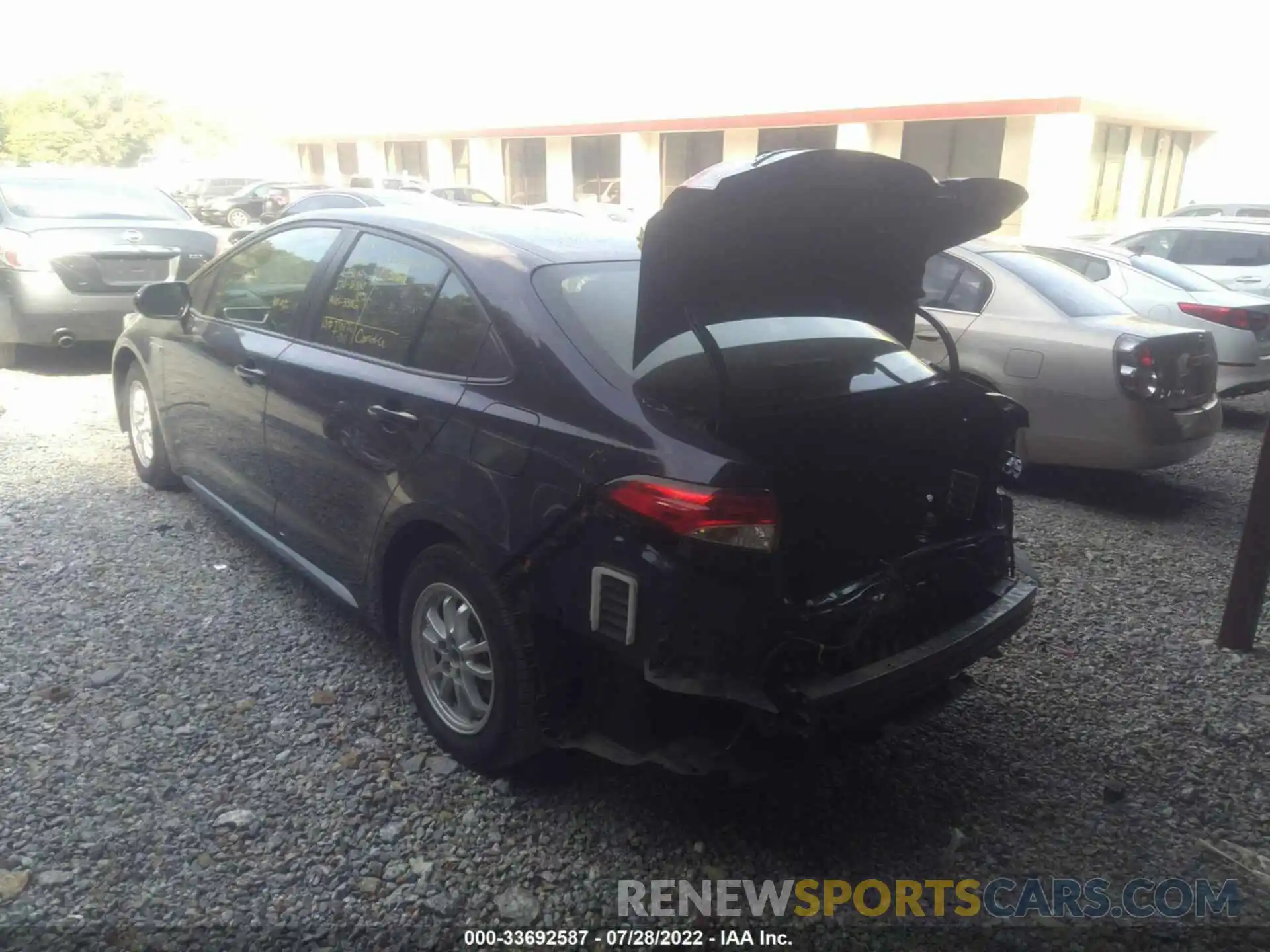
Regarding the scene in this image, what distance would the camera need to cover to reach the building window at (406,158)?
36.4 meters

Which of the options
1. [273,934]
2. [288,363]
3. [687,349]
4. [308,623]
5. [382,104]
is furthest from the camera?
[382,104]

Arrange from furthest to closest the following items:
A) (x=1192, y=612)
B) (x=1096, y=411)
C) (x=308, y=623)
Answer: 1. (x=1096, y=411)
2. (x=1192, y=612)
3. (x=308, y=623)

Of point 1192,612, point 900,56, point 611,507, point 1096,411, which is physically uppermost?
point 900,56

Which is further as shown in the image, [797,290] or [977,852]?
[797,290]

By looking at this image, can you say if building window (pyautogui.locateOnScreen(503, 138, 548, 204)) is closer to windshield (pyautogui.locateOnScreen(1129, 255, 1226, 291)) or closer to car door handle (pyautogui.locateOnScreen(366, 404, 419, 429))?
windshield (pyautogui.locateOnScreen(1129, 255, 1226, 291))

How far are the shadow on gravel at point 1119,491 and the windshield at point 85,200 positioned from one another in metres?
7.96

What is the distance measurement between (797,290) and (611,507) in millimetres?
1042

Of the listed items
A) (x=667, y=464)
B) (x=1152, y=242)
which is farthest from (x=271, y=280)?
(x=1152, y=242)

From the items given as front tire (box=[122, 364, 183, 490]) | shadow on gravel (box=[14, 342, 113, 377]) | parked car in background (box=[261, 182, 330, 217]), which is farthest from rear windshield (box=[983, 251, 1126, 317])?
parked car in background (box=[261, 182, 330, 217])

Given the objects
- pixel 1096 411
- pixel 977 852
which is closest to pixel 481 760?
pixel 977 852

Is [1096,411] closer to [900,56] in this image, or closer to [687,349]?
[687,349]

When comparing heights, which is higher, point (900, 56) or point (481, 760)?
point (900, 56)

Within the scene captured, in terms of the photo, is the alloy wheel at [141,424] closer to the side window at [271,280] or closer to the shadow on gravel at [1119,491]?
the side window at [271,280]

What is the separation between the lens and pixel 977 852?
2926 mm
